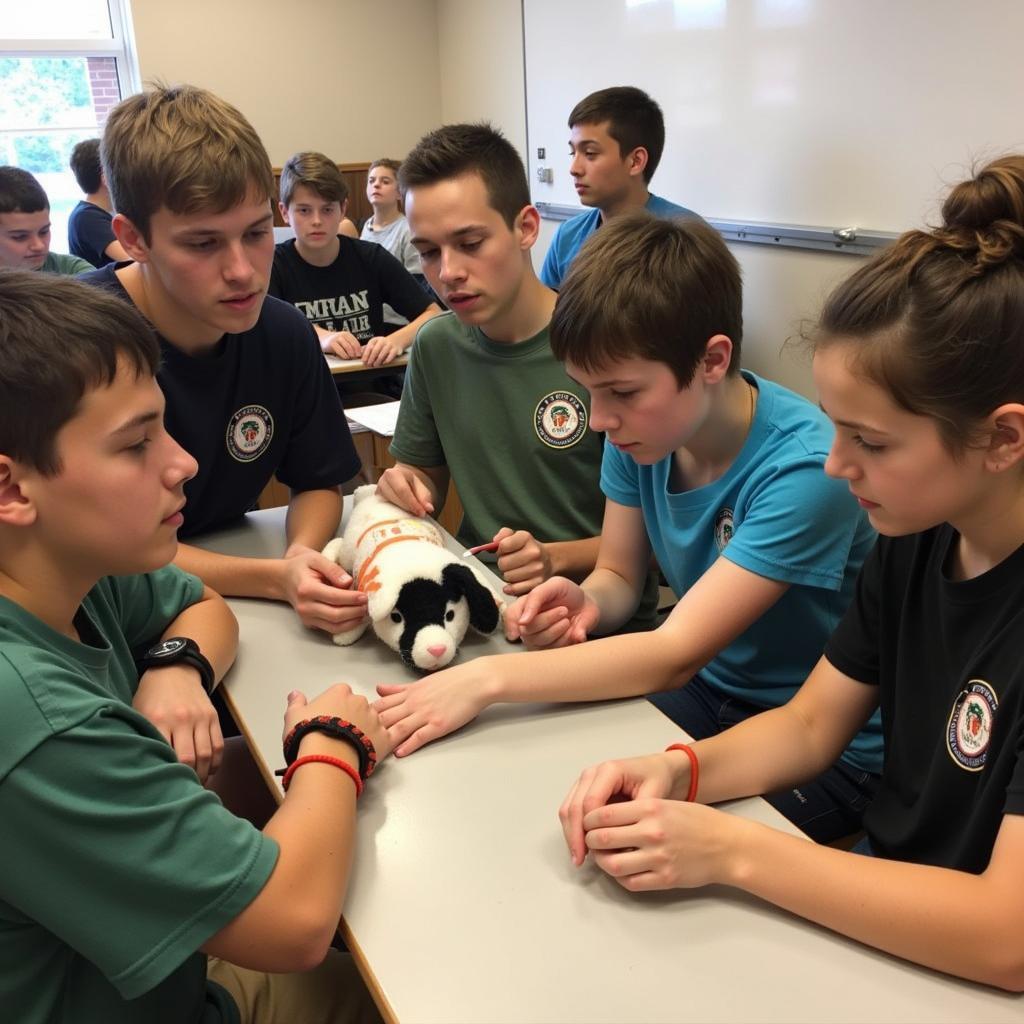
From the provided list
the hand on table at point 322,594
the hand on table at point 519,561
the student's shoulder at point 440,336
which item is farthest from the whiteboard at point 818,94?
the hand on table at point 322,594

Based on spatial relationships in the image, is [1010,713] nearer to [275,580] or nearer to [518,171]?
[275,580]

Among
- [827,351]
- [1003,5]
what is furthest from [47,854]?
[1003,5]

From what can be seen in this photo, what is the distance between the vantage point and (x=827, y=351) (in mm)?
891

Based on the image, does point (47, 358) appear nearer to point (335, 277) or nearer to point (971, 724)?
point (971, 724)

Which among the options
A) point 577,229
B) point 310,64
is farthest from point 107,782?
point 310,64

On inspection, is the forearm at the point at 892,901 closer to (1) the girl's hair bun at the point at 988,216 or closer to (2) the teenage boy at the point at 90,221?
A: (1) the girl's hair bun at the point at 988,216

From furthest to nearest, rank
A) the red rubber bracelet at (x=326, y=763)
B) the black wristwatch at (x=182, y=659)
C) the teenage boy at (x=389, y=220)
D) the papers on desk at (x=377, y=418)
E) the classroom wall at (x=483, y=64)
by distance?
1. the classroom wall at (x=483, y=64)
2. the teenage boy at (x=389, y=220)
3. the papers on desk at (x=377, y=418)
4. the black wristwatch at (x=182, y=659)
5. the red rubber bracelet at (x=326, y=763)

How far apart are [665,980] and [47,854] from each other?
1.58 feet

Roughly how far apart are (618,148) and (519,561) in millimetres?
2485

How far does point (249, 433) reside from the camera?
1.66 meters

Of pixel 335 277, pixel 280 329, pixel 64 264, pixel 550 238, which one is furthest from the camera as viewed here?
pixel 550 238

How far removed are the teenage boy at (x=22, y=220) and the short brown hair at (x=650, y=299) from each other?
2965mm

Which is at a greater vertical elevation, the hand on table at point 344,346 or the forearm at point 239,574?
the forearm at point 239,574

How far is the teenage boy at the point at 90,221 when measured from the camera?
442 centimetres
